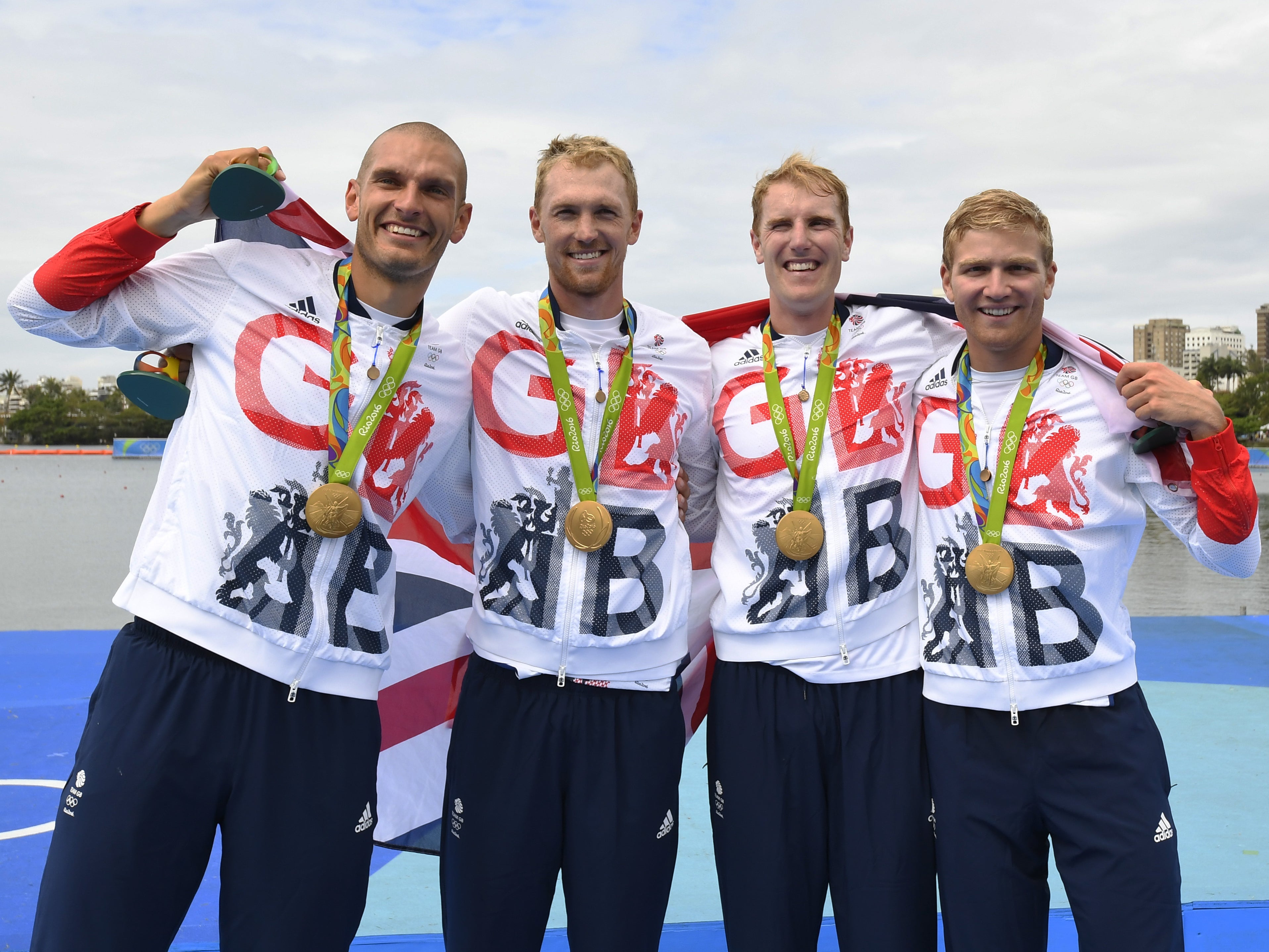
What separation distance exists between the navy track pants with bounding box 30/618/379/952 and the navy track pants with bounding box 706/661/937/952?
1.06 metres

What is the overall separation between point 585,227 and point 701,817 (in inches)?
122

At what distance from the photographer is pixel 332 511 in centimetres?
243

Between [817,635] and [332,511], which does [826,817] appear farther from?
[332,511]

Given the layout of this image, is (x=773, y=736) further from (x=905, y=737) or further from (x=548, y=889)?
(x=548, y=889)

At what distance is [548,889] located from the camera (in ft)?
8.98

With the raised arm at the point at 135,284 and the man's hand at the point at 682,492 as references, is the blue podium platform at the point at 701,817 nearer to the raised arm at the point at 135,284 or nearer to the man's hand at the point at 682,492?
the man's hand at the point at 682,492

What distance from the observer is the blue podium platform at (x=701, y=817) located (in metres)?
3.47

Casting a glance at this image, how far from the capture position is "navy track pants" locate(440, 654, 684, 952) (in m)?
2.68

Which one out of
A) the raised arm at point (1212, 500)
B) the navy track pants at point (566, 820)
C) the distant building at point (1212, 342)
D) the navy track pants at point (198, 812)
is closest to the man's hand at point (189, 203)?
the navy track pants at point (198, 812)

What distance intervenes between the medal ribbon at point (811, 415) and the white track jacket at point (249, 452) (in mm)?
1070

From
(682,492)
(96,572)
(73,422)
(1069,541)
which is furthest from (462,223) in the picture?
(73,422)

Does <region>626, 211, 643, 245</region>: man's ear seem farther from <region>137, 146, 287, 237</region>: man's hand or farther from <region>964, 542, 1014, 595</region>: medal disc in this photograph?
<region>964, 542, 1014, 595</region>: medal disc

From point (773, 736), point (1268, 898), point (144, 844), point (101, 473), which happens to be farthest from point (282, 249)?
point (101, 473)

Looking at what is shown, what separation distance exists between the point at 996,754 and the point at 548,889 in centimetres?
128
